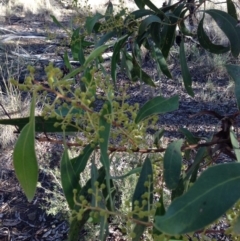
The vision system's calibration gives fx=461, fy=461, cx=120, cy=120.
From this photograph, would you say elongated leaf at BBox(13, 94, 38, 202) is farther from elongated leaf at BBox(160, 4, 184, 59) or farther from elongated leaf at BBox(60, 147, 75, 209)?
elongated leaf at BBox(160, 4, 184, 59)

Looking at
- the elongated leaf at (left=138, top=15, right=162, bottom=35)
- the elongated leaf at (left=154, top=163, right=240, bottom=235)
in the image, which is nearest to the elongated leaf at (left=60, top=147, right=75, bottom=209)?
the elongated leaf at (left=154, top=163, right=240, bottom=235)

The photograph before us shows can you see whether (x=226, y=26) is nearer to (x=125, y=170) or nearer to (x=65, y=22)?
(x=125, y=170)

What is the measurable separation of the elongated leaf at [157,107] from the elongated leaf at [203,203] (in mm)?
253

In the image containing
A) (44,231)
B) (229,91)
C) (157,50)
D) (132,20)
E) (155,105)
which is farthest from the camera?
(229,91)

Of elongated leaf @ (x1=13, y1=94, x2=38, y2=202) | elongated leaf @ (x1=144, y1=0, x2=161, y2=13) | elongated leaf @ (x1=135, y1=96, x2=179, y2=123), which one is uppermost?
elongated leaf @ (x1=144, y1=0, x2=161, y2=13)

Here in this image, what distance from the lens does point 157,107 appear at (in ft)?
2.85

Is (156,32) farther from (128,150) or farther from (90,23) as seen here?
(128,150)

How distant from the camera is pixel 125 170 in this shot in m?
2.52

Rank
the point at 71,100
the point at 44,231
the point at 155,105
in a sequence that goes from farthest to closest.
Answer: the point at 44,231 < the point at 155,105 < the point at 71,100

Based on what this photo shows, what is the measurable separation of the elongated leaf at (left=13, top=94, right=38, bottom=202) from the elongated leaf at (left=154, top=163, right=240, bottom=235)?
268mm

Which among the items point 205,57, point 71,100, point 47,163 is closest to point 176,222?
point 71,100

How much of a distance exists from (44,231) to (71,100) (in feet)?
6.36

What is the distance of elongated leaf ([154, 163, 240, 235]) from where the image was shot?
0.54 meters

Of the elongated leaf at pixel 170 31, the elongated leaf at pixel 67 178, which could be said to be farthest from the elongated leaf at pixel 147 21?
the elongated leaf at pixel 67 178
